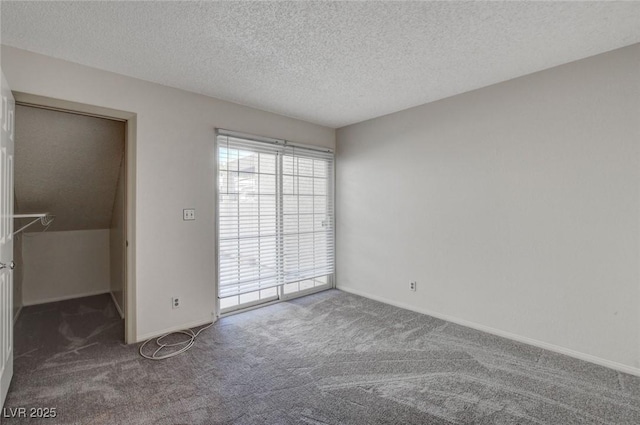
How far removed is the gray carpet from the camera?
6.27 feet

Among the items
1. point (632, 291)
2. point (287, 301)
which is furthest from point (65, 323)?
point (632, 291)

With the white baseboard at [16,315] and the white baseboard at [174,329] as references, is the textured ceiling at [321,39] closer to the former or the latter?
the white baseboard at [174,329]

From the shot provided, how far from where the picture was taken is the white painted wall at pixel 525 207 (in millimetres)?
2430

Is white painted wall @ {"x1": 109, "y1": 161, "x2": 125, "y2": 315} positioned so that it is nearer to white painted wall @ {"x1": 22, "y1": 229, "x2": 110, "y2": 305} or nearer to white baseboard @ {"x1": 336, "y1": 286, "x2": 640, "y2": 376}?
white painted wall @ {"x1": 22, "y1": 229, "x2": 110, "y2": 305}

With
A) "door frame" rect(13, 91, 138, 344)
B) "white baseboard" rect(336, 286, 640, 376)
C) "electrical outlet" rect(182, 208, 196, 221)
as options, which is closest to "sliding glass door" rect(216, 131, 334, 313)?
"electrical outlet" rect(182, 208, 196, 221)

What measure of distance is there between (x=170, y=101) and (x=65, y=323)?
8.88 feet

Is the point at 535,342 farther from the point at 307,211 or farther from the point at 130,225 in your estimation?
the point at 130,225

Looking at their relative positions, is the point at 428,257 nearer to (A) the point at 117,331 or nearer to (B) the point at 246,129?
(B) the point at 246,129

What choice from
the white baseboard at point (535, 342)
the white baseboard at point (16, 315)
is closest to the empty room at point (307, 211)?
the white baseboard at point (535, 342)

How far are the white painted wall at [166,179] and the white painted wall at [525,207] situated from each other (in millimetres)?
2210

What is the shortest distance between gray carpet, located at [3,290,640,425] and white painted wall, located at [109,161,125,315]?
2.05 feet

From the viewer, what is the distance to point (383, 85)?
10.2 feet

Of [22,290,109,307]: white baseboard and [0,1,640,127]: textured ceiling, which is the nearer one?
[0,1,640,127]: textured ceiling

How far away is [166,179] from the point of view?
3.10 metres
